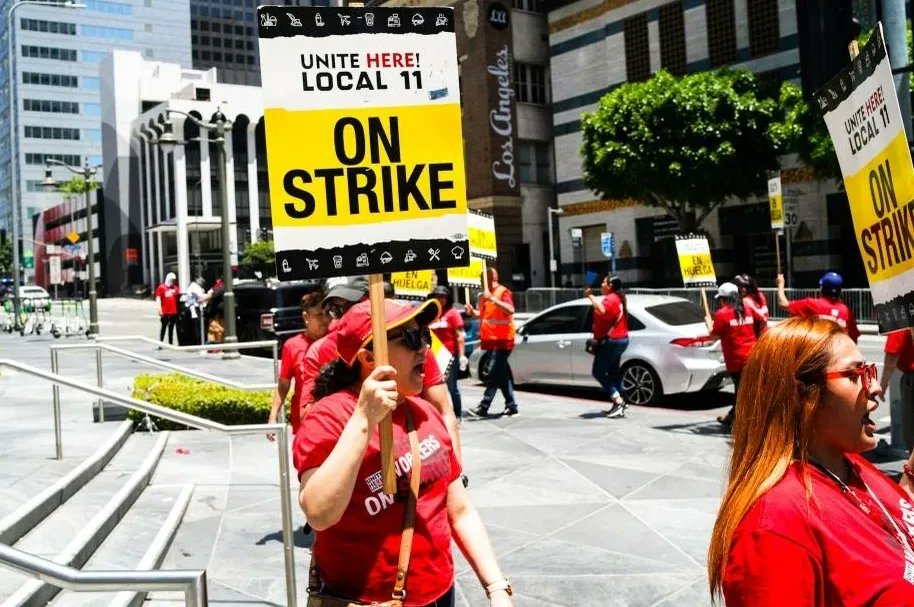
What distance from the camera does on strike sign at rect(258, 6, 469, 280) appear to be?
10.2 ft

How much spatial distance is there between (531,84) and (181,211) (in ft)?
153

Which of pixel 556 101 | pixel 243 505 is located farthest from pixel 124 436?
pixel 556 101

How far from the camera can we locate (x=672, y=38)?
37781 millimetres

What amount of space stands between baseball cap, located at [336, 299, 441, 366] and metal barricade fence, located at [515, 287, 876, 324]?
592 inches

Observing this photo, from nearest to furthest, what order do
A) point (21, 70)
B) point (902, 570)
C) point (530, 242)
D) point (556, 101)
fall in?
point (902, 570), point (556, 101), point (530, 242), point (21, 70)

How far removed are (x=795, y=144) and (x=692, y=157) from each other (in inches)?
139

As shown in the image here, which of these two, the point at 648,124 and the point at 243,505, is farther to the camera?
the point at 648,124

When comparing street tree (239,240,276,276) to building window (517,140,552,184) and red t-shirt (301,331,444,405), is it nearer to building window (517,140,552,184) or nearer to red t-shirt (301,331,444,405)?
building window (517,140,552,184)

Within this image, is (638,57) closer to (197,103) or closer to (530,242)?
(530,242)

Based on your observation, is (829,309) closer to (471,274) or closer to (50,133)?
(471,274)

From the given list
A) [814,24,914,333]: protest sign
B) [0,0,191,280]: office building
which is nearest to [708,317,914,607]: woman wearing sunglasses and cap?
[814,24,914,333]: protest sign

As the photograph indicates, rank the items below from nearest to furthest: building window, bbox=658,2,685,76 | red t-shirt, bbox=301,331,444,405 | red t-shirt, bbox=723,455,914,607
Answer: red t-shirt, bbox=723,455,914,607
red t-shirt, bbox=301,331,444,405
building window, bbox=658,2,685,76

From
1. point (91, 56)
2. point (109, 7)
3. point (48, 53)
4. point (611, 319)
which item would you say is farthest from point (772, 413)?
point (109, 7)

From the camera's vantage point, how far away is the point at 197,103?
84125 mm
